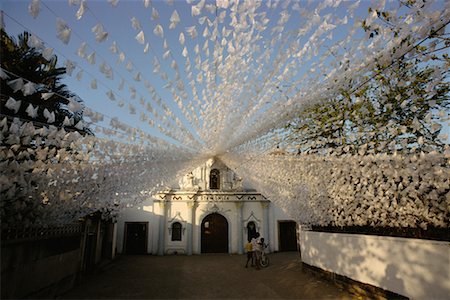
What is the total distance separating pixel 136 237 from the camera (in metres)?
15.9

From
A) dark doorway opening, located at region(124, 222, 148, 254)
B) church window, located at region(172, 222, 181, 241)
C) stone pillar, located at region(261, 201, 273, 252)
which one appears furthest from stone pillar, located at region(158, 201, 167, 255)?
stone pillar, located at region(261, 201, 273, 252)

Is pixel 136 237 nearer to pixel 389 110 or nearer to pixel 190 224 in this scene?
pixel 190 224

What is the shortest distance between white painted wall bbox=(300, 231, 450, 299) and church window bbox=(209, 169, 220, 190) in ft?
34.7

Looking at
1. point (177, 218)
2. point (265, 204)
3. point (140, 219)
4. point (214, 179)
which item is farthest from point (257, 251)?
point (140, 219)

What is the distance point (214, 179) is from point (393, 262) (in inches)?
517

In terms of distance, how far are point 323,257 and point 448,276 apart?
359 centimetres

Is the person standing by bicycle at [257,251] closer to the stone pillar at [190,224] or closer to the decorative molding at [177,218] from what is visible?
the stone pillar at [190,224]

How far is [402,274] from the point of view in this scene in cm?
450

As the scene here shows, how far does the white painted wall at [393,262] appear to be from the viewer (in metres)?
3.91

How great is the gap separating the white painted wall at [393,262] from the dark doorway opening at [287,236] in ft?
30.4

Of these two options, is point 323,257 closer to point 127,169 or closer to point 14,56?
point 127,169

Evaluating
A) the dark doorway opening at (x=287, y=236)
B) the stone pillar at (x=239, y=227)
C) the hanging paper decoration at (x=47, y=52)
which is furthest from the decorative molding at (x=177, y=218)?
the hanging paper decoration at (x=47, y=52)

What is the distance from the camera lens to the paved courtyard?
6.12 m

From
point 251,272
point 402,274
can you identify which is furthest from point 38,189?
point 251,272
